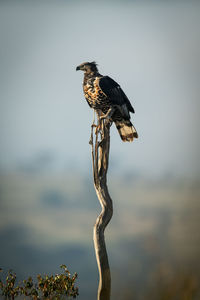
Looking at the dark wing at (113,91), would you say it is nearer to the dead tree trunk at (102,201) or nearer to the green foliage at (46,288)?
the dead tree trunk at (102,201)

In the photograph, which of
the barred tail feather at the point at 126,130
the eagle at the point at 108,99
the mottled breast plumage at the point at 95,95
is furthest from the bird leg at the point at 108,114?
the barred tail feather at the point at 126,130

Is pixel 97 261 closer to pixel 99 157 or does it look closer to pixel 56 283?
pixel 56 283

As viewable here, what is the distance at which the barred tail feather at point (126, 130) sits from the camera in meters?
6.07

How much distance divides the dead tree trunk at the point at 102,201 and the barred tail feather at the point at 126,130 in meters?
0.44

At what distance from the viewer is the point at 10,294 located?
5.25 meters

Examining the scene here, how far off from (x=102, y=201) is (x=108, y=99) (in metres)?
1.60

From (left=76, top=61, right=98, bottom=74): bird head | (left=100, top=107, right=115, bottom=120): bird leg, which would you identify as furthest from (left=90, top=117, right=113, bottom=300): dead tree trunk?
(left=76, top=61, right=98, bottom=74): bird head

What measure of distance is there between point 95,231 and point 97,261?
0.41 m

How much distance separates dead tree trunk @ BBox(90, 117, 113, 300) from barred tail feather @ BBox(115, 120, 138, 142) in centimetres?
44

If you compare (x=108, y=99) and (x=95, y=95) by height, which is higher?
(x=95, y=95)

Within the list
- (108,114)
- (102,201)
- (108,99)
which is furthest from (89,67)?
(102,201)

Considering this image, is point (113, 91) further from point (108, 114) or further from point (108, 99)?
point (108, 114)

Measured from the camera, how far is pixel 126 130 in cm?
614

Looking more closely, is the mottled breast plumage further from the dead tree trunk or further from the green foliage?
the green foliage
